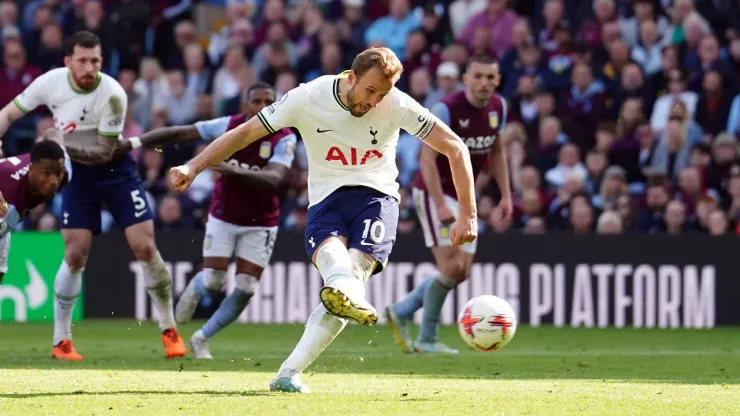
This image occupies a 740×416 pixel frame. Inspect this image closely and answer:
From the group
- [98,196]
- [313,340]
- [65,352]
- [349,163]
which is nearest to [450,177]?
[98,196]

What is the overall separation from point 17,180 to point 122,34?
10.8 meters

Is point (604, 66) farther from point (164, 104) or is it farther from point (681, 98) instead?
point (164, 104)

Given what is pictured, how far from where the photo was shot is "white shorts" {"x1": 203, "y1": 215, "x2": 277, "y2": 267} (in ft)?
40.5

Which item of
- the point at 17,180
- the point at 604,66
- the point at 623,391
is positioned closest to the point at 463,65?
the point at 604,66

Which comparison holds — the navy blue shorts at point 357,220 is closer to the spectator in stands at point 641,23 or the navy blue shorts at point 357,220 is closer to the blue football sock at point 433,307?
the blue football sock at point 433,307

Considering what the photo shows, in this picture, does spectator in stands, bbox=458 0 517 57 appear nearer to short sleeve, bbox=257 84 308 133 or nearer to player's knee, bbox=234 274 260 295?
player's knee, bbox=234 274 260 295

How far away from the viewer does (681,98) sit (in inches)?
718

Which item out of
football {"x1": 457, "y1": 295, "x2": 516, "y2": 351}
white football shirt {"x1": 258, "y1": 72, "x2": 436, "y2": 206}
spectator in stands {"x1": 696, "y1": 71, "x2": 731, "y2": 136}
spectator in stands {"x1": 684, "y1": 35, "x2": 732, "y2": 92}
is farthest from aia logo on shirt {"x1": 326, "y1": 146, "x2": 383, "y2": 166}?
spectator in stands {"x1": 684, "y1": 35, "x2": 732, "y2": 92}

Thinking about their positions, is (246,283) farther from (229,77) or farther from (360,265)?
(229,77)

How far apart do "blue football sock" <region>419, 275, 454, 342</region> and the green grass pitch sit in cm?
38

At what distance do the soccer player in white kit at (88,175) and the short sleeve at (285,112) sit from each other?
11.6 feet

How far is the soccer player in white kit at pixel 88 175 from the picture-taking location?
11789 millimetres

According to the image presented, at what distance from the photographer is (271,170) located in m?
12.0

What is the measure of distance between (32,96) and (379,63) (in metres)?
4.54
